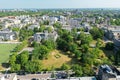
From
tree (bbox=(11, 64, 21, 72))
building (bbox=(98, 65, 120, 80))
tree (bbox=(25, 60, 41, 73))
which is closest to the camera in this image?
building (bbox=(98, 65, 120, 80))

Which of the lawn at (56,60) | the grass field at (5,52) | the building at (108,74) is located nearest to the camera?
the building at (108,74)

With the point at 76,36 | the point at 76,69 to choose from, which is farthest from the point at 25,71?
the point at 76,36

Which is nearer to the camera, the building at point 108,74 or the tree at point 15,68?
the building at point 108,74

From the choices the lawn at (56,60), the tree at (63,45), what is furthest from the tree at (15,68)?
the tree at (63,45)

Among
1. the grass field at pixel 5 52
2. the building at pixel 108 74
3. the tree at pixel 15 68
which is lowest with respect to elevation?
the grass field at pixel 5 52

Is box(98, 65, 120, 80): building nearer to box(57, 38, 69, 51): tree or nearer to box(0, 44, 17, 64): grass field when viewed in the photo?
box(57, 38, 69, 51): tree

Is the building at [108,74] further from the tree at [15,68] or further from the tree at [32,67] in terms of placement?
the tree at [15,68]

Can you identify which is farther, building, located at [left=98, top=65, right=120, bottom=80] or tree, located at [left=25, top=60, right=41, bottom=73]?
tree, located at [left=25, top=60, right=41, bottom=73]

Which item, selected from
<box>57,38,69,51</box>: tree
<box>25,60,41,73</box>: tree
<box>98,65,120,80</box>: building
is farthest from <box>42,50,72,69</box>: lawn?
<box>98,65,120,80</box>: building
